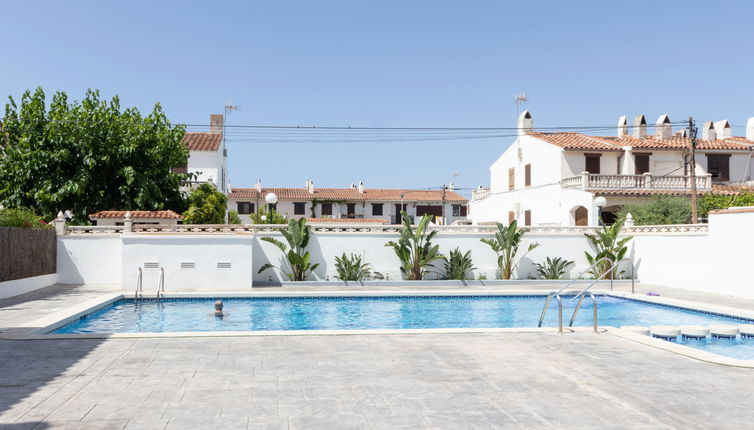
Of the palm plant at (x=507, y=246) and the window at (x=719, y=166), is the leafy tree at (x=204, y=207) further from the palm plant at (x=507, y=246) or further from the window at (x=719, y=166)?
the window at (x=719, y=166)

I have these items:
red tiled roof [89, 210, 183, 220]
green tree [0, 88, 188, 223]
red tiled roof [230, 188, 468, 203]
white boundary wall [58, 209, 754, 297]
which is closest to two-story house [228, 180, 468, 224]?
red tiled roof [230, 188, 468, 203]

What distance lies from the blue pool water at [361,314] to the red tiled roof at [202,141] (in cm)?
2699

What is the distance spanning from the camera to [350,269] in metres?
21.8

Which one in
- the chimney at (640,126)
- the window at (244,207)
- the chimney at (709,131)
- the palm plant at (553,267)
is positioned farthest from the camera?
the window at (244,207)

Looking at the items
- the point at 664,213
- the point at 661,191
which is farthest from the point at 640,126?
the point at 664,213

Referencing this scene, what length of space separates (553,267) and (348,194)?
4127 centimetres

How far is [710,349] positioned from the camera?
1162 centimetres

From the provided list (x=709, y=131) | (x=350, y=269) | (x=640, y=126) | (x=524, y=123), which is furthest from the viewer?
(x=709, y=131)

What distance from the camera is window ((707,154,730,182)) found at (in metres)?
35.7

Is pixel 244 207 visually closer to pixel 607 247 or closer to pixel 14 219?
pixel 14 219

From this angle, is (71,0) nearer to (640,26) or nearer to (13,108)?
(13,108)

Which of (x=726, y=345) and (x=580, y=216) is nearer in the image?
(x=726, y=345)

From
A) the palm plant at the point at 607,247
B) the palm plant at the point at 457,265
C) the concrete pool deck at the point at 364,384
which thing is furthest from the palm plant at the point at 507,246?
the concrete pool deck at the point at 364,384

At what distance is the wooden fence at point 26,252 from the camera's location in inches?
643
